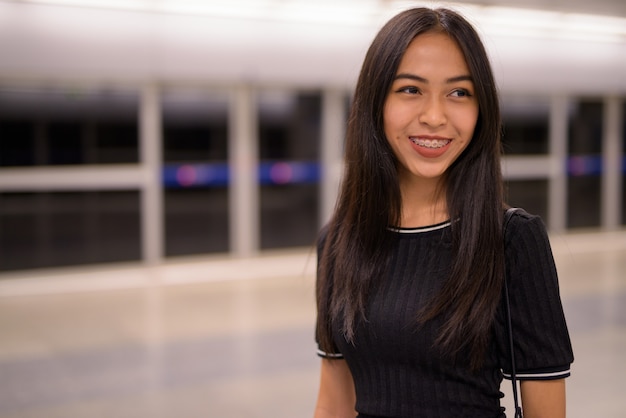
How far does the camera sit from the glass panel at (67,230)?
477 inches

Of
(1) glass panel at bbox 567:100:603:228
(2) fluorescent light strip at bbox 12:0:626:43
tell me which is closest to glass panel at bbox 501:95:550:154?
(1) glass panel at bbox 567:100:603:228

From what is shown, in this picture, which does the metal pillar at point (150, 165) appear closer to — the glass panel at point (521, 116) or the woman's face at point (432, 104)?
the glass panel at point (521, 116)

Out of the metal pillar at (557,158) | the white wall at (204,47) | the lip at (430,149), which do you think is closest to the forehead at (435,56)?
the lip at (430,149)

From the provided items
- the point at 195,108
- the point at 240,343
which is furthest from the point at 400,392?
the point at 195,108

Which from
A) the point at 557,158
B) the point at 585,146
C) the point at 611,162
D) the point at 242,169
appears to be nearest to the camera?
the point at 242,169

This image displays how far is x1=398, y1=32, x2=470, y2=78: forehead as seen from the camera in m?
1.62

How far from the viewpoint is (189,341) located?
6.58 metres

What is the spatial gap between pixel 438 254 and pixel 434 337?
205mm

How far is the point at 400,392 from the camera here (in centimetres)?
166

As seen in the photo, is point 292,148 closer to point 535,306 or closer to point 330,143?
point 330,143

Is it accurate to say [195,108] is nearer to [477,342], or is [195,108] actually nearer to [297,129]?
[297,129]

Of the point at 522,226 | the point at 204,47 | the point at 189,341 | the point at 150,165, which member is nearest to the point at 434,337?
the point at 522,226

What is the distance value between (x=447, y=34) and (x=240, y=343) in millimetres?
5278

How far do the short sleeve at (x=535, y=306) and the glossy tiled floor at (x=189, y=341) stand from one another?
1.92 metres
